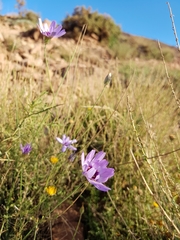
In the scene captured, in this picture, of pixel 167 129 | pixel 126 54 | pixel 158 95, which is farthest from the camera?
pixel 126 54

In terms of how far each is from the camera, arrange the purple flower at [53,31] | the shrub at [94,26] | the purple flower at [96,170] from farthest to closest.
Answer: the shrub at [94,26] → the purple flower at [53,31] → the purple flower at [96,170]

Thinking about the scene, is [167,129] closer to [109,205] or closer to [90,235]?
[109,205]

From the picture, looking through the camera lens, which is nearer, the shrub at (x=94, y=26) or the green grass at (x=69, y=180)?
the green grass at (x=69, y=180)

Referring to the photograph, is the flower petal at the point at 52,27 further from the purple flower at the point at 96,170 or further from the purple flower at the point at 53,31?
the purple flower at the point at 96,170

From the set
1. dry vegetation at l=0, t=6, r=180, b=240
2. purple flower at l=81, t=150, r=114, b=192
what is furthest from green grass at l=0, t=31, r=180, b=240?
purple flower at l=81, t=150, r=114, b=192

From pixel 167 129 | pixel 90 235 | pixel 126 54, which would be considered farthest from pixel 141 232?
pixel 126 54

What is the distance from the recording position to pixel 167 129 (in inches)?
101

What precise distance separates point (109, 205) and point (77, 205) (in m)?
0.20

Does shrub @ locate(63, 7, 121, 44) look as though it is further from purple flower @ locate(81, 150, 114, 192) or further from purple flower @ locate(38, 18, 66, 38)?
purple flower @ locate(81, 150, 114, 192)

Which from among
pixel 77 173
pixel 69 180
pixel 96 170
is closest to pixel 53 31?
pixel 96 170

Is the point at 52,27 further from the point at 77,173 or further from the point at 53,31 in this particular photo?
the point at 77,173

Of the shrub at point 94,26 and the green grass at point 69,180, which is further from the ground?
the shrub at point 94,26

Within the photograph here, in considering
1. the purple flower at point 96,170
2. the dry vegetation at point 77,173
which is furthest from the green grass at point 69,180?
the purple flower at point 96,170

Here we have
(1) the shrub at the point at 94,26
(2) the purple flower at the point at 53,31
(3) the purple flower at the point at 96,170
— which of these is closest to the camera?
(3) the purple flower at the point at 96,170
